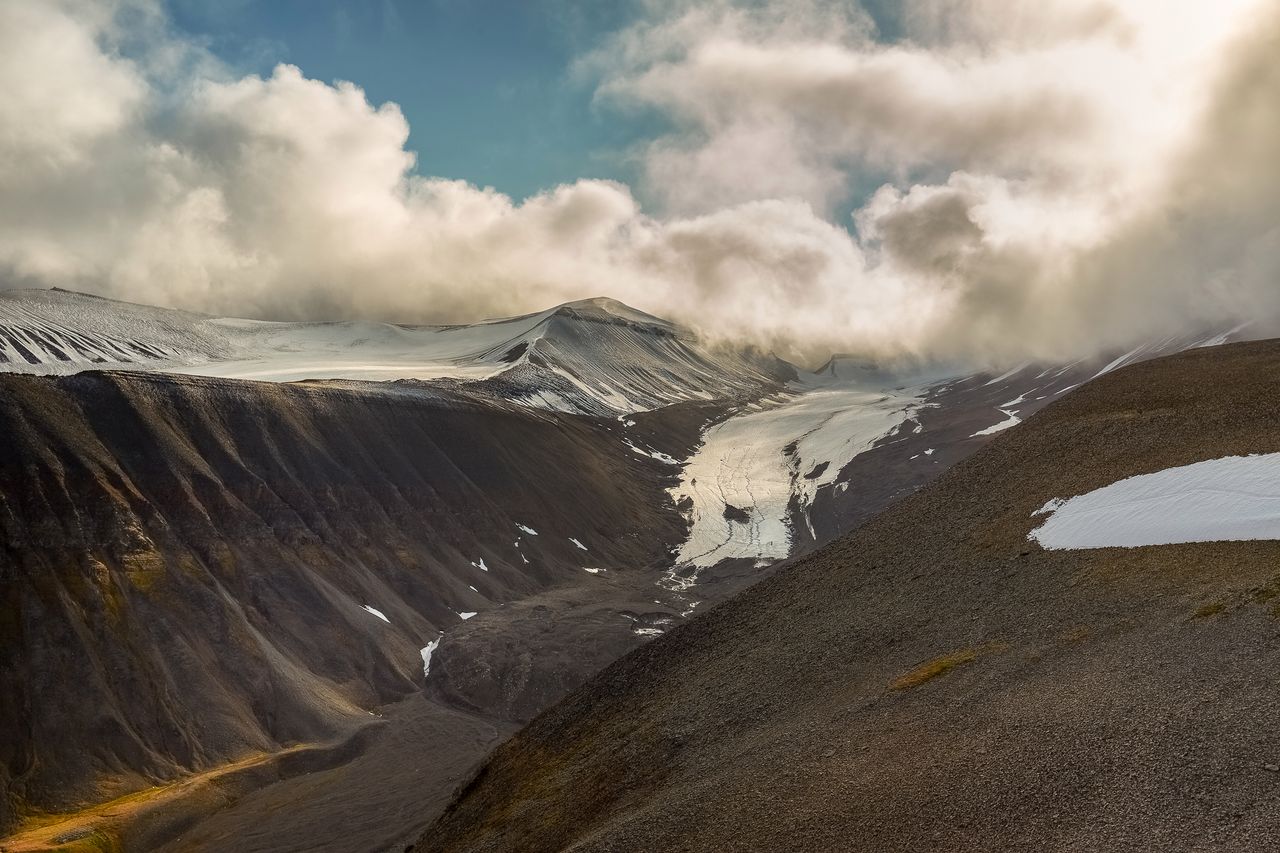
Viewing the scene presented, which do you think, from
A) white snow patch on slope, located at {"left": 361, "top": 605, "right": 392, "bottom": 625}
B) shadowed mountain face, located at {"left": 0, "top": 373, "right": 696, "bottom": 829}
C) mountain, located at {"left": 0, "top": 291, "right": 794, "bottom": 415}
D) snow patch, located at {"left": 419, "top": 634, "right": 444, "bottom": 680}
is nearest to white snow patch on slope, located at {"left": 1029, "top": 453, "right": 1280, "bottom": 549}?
shadowed mountain face, located at {"left": 0, "top": 373, "right": 696, "bottom": 829}

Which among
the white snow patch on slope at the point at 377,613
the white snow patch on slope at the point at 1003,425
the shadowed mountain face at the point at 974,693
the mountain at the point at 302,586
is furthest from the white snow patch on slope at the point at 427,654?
the white snow patch on slope at the point at 1003,425

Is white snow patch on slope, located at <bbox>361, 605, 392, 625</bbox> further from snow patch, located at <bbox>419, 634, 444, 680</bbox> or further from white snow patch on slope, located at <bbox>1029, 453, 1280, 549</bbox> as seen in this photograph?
white snow patch on slope, located at <bbox>1029, 453, 1280, 549</bbox>

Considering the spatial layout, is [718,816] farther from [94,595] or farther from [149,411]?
[149,411]

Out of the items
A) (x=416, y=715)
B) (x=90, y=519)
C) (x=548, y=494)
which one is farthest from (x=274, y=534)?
(x=548, y=494)

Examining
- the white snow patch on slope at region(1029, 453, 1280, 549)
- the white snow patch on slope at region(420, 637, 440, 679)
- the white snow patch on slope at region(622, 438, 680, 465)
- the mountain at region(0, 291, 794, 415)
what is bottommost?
the white snow patch on slope at region(420, 637, 440, 679)

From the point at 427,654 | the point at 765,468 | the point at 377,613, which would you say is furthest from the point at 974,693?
the point at 765,468

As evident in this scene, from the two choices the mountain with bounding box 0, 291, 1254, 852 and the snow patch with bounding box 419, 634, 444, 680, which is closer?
the mountain with bounding box 0, 291, 1254, 852
